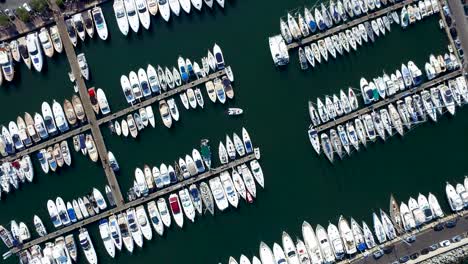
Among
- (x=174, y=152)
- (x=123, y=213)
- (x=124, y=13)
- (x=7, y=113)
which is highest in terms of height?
(x=124, y=13)

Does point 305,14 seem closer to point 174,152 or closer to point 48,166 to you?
point 174,152

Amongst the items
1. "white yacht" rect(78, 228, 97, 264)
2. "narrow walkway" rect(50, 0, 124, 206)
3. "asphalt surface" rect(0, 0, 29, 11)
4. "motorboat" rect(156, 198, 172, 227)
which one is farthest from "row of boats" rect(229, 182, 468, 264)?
"asphalt surface" rect(0, 0, 29, 11)

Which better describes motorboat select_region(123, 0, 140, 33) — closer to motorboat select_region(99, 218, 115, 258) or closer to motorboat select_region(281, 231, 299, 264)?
motorboat select_region(99, 218, 115, 258)

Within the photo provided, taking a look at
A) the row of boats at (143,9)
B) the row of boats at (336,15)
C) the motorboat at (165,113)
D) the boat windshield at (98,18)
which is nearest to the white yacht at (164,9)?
the row of boats at (143,9)

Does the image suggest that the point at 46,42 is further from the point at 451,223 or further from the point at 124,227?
the point at 451,223

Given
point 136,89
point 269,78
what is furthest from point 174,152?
point 269,78

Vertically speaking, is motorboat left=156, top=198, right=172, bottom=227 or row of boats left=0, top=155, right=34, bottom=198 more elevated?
row of boats left=0, top=155, right=34, bottom=198
